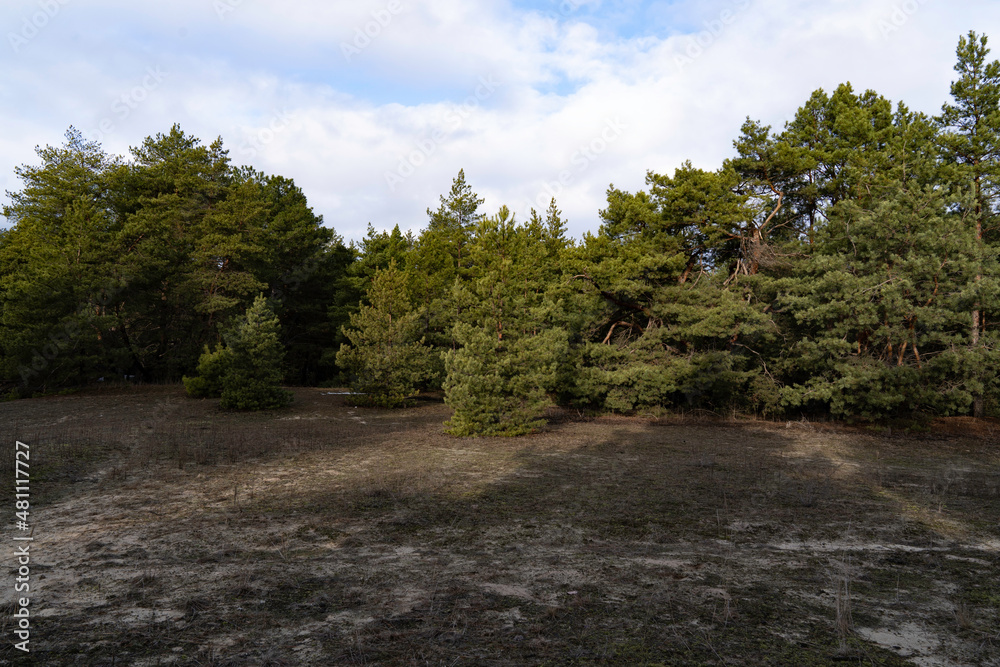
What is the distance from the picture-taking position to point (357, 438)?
1478 centimetres

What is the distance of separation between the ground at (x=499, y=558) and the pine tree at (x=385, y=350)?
32.1 feet

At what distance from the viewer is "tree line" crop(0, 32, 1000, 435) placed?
53.7 ft

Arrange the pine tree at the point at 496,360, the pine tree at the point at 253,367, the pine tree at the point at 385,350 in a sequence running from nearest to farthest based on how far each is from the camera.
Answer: the pine tree at the point at 496,360 → the pine tree at the point at 253,367 → the pine tree at the point at 385,350

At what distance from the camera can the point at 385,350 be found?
22.3 metres

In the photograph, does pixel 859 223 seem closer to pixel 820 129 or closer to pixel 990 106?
pixel 990 106

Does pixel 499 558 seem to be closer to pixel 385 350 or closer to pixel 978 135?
pixel 385 350

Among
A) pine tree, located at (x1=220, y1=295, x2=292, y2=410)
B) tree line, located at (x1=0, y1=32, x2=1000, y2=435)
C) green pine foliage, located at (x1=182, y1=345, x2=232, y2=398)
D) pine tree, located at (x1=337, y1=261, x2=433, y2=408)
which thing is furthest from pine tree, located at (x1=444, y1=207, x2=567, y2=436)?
green pine foliage, located at (x1=182, y1=345, x2=232, y2=398)

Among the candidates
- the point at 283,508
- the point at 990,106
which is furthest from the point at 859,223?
the point at 283,508

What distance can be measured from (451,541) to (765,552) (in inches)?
138

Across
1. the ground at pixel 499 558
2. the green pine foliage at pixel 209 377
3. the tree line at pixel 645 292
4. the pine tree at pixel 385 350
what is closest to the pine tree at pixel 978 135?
the tree line at pixel 645 292

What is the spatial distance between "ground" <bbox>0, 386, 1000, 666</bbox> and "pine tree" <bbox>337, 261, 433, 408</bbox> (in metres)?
9.78

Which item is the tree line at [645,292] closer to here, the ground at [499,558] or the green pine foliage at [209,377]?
the green pine foliage at [209,377]

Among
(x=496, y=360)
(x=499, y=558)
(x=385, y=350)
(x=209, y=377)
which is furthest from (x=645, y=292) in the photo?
(x=209, y=377)

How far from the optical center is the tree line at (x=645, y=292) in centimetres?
1638
